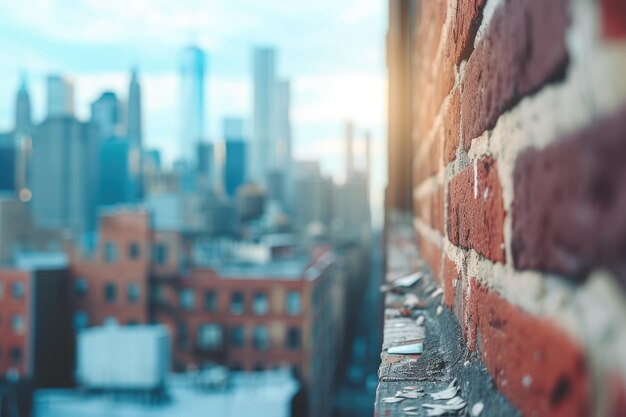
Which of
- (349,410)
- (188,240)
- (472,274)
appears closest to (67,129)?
(188,240)

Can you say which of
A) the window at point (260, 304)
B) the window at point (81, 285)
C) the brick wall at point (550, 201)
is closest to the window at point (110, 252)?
the window at point (81, 285)

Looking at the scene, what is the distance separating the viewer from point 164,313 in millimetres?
28859

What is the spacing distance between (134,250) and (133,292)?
1.98 metres

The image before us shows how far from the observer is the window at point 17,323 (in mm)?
26672

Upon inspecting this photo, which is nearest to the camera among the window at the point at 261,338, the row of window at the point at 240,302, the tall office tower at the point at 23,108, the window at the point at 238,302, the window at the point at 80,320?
the row of window at the point at 240,302

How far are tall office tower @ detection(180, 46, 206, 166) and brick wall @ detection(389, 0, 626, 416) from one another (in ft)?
447

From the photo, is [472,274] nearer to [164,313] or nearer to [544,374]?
[544,374]

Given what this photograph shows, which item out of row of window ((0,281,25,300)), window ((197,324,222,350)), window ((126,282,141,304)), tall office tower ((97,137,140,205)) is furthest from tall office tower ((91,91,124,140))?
window ((197,324,222,350))

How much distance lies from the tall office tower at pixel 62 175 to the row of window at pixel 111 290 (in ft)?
116

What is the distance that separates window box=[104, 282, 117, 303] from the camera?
28719 millimetres

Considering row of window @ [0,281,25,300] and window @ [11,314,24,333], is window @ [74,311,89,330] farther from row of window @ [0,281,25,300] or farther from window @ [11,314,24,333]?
row of window @ [0,281,25,300]

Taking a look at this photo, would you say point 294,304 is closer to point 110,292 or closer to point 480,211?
point 110,292

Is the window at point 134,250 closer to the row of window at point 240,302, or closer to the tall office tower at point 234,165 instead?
the row of window at point 240,302

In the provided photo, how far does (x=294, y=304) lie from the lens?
26.8 m
